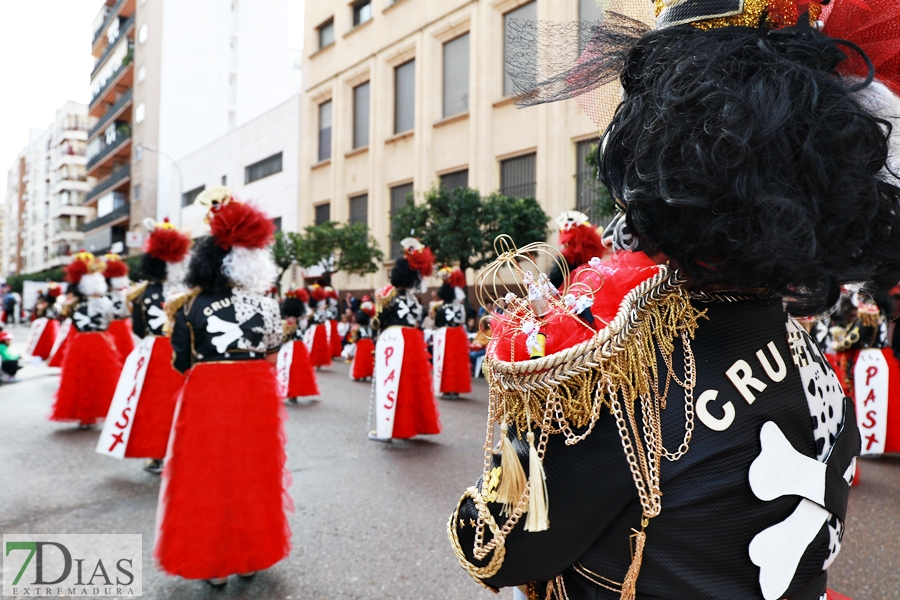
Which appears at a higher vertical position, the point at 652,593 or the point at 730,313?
the point at 730,313

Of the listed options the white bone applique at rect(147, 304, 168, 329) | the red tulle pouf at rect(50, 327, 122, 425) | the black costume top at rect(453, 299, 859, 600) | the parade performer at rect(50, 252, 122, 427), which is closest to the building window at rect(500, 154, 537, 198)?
the parade performer at rect(50, 252, 122, 427)

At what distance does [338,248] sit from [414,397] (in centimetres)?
1235

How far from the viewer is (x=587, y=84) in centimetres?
117

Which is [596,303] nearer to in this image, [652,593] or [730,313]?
[730,313]

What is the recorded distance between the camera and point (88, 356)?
7668 millimetres

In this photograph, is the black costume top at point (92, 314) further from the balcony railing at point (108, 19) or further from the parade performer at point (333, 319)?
the balcony railing at point (108, 19)

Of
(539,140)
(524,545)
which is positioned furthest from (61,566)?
(539,140)

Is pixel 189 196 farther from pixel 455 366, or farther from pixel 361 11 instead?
pixel 455 366

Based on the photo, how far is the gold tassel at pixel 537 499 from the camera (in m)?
0.99

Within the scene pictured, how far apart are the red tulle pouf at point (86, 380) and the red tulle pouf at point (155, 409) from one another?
2.42m

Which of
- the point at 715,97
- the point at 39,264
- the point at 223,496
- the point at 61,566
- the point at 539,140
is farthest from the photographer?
the point at 39,264

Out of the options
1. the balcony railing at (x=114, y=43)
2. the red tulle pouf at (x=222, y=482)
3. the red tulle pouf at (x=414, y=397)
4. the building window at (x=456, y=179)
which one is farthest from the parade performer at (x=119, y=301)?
the balcony railing at (x=114, y=43)

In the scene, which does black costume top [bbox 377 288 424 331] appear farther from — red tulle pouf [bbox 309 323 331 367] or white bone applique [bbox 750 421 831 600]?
red tulle pouf [bbox 309 323 331 367]

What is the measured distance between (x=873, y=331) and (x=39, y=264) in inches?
3179
